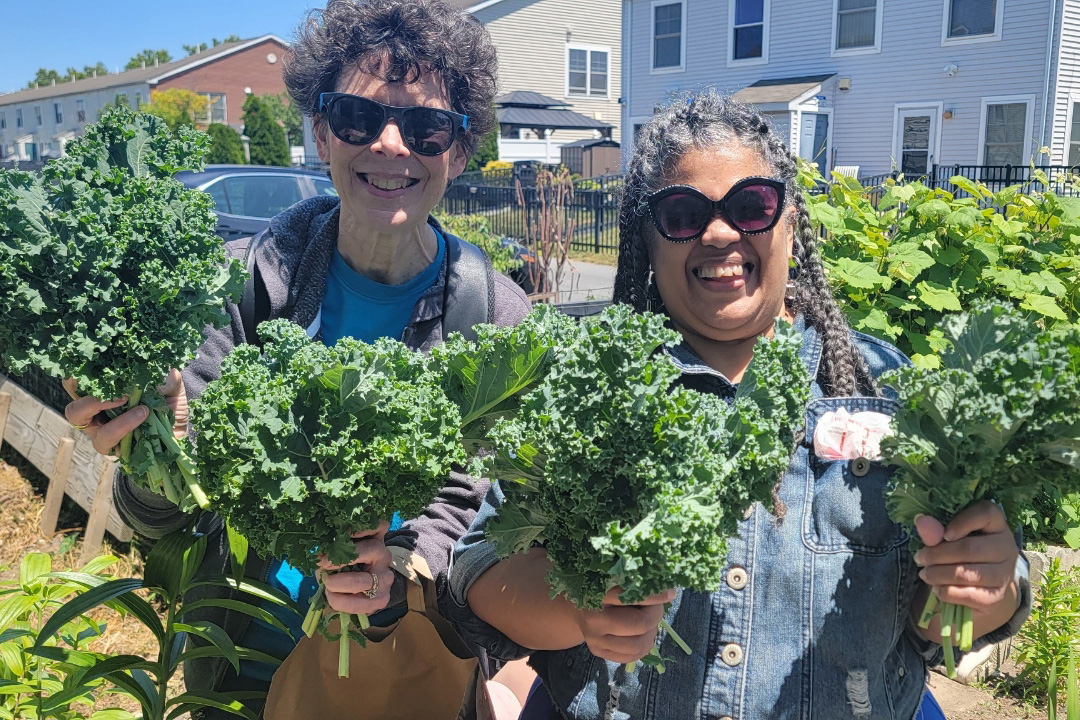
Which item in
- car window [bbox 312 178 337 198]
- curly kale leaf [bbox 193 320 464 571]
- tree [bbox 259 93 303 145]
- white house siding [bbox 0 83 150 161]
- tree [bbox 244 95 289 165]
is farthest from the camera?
white house siding [bbox 0 83 150 161]

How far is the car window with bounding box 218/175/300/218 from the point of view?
1045 cm

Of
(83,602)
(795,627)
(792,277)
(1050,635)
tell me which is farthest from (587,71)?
(795,627)

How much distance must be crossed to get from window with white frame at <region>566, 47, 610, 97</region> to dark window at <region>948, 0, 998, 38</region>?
19164 mm

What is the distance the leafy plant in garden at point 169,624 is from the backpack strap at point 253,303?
0.64 meters

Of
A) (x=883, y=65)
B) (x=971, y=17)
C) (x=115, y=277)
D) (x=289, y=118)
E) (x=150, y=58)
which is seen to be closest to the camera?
(x=115, y=277)

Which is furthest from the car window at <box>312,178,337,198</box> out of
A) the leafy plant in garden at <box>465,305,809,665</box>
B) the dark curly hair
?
the leafy plant in garden at <box>465,305,809,665</box>

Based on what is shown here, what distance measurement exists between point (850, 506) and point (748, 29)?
82.5ft

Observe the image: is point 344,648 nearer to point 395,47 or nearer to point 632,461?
point 632,461

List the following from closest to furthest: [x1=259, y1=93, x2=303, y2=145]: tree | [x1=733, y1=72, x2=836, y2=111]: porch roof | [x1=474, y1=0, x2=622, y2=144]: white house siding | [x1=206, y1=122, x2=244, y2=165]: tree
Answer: [x1=733, y1=72, x2=836, y2=111]: porch roof
[x1=474, y1=0, x2=622, y2=144]: white house siding
[x1=206, y1=122, x2=244, y2=165]: tree
[x1=259, y1=93, x2=303, y2=145]: tree

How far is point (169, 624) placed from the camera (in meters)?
2.55

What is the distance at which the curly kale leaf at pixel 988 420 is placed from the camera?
62.7 inches

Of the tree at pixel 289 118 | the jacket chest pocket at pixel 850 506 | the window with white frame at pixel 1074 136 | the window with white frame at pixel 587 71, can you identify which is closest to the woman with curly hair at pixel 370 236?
the jacket chest pocket at pixel 850 506

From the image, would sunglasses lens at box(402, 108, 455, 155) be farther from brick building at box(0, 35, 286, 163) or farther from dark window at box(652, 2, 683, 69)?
brick building at box(0, 35, 286, 163)

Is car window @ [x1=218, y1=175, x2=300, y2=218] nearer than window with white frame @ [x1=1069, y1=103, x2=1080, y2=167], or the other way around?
car window @ [x1=218, y1=175, x2=300, y2=218]
